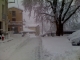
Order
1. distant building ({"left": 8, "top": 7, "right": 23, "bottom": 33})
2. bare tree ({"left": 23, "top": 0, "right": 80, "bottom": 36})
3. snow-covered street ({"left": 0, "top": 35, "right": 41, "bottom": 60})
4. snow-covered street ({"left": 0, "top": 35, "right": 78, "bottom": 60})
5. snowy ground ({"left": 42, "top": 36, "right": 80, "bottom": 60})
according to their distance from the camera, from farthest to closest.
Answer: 1. distant building ({"left": 8, "top": 7, "right": 23, "bottom": 33})
2. bare tree ({"left": 23, "top": 0, "right": 80, "bottom": 36})
3. snow-covered street ({"left": 0, "top": 35, "right": 41, "bottom": 60})
4. snow-covered street ({"left": 0, "top": 35, "right": 78, "bottom": 60})
5. snowy ground ({"left": 42, "top": 36, "right": 80, "bottom": 60})

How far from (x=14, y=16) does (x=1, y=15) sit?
10627mm

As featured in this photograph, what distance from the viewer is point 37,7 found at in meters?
22.2

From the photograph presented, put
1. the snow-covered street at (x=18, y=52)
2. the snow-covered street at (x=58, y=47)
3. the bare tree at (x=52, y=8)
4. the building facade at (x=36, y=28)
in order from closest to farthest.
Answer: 1. the snow-covered street at (x=18, y=52)
2. the snow-covered street at (x=58, y=47)
3. the bare tree at (x=52, y=8)
4. the building facade at (x=36, y=28)

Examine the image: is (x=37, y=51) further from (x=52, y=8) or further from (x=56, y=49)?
(x=52, y=8)

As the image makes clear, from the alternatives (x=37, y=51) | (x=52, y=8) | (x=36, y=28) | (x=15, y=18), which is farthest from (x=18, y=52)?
(x=15, y=18)

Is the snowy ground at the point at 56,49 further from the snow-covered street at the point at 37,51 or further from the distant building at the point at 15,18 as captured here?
the distant building at the point at 15,18

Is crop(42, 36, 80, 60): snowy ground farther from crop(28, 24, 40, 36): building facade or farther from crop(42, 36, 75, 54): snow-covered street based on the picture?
crop(28, 24, 40, 36): building facade

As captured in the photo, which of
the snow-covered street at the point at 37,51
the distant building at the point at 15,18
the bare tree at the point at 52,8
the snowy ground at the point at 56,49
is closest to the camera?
the snowy ground at the point at 56,49

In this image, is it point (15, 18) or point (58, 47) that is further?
point (15, 18)

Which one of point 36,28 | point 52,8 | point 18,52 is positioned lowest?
point 18,52

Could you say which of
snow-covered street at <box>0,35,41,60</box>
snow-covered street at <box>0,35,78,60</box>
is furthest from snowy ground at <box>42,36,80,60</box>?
snow-covered street at <box>0,35,41,60</box>

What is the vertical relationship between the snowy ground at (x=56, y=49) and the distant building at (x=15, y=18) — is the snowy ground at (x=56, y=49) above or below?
below

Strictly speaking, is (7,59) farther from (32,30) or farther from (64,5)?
(32,30)

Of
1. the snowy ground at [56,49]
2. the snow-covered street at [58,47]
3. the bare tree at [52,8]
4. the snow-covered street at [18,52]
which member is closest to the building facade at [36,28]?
the bare tree at [52,8]
